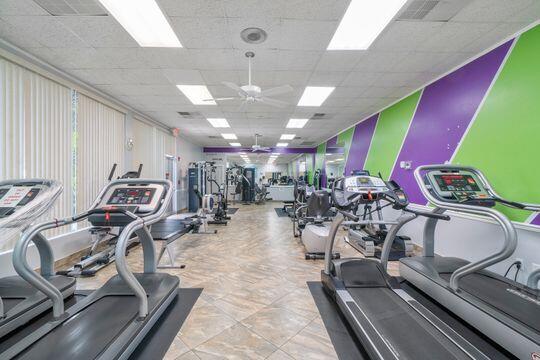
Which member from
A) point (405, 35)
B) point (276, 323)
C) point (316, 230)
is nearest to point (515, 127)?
point (405, 35)

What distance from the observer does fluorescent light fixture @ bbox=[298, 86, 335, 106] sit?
452 centimetres

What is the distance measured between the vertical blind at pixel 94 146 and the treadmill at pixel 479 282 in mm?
5258

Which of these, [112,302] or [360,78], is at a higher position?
[360,78]

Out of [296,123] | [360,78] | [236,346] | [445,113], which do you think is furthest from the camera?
[296,123]

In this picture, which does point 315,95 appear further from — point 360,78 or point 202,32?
point 202,32

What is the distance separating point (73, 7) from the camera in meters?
2.39

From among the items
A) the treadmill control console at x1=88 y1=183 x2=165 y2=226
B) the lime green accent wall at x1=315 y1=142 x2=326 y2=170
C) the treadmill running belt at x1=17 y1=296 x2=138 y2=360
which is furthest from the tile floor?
the lime green accent wall at x1=315 y1=142 x2=326 y2=170

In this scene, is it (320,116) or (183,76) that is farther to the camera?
(320,116)

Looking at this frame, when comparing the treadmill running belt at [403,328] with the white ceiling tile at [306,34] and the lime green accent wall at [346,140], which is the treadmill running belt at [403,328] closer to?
the white ceiling tile at [306,34]

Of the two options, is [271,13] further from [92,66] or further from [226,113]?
[226,113]

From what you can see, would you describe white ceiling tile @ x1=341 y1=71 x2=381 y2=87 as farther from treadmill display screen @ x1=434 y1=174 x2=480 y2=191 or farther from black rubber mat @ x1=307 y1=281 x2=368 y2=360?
black rubber mat @ x1=307 y1=281 x2=368 y2=360

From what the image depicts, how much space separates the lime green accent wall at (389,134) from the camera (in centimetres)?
486

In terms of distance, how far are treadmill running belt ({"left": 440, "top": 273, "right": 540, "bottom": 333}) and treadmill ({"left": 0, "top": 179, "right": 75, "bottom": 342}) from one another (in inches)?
147

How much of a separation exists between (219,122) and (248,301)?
5.70m
